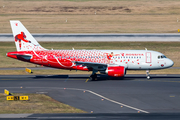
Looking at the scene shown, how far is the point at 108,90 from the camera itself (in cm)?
3650

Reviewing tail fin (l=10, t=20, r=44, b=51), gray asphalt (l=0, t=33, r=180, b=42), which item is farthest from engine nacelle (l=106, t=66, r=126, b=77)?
gray asphalt (l=0, t=33, r=180, b=42)

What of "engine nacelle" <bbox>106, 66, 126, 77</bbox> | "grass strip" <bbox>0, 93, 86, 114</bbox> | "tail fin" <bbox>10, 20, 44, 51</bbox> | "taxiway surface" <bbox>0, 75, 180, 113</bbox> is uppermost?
"tail fin" <bbox>10, 20, 44, 51</bbox>

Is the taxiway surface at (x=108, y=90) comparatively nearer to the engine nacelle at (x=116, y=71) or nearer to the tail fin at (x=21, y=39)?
the engine nacelle at (x=116, y=71)

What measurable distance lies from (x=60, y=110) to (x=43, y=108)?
189 centimetres

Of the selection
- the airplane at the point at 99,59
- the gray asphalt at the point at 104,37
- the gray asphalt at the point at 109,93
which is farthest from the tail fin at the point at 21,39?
the gray asphalt at the point at 104,37

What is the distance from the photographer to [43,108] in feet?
92.4

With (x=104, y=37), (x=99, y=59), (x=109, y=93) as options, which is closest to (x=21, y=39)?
(x=99, y=59)

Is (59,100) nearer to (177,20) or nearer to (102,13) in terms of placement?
(177,20)

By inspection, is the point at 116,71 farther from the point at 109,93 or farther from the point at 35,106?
the point at 35,106

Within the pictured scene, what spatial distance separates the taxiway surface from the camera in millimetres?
29062

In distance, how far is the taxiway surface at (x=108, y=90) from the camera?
1144 inches

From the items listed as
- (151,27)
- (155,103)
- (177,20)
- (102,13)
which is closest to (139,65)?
(155,103)

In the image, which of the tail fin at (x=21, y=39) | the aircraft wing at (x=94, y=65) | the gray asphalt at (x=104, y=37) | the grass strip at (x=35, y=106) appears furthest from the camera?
the gray asphalt at (x=104, y=37)

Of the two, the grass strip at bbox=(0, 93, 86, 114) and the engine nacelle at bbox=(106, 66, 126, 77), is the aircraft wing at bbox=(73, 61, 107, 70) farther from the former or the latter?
the grass strip at bbox=(0, 93, 86, 114)
